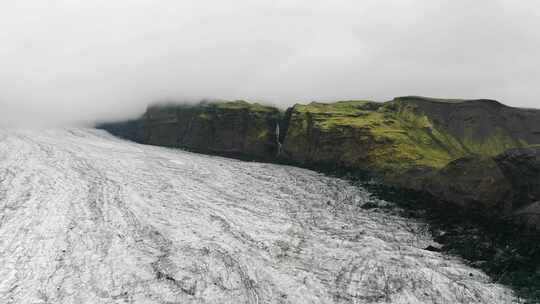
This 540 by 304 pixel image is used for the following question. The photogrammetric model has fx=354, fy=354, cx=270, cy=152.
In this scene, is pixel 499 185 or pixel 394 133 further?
pixel 394 133

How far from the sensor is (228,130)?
11081cm

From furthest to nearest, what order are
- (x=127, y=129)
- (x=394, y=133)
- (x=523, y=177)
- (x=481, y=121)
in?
(x=127, y=129) → (x=481, y=121) → (x=394, y=133) → (x=523, y=177)

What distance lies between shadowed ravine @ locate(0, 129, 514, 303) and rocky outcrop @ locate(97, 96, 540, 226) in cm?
937

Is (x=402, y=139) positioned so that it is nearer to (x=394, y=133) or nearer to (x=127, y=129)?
(x=394, y=133)

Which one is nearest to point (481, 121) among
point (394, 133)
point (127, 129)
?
point (394, 133)

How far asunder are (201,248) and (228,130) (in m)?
85.8

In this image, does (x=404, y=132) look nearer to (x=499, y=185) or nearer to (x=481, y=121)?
(x=481, y=121)

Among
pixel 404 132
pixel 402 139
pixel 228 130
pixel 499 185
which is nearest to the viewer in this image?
pixel 499 185

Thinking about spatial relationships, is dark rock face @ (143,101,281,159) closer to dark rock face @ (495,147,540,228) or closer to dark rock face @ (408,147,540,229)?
dark rock face @ (408,147,540,229)

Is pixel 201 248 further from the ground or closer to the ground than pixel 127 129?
further from the ground

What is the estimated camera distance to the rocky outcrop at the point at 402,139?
37156 millimetres

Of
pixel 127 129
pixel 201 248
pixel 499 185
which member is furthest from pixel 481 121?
pixel 127 129

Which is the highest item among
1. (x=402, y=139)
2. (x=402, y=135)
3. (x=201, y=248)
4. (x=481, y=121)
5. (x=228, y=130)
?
(x=481, y=121)

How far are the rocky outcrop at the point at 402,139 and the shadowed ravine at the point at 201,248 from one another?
9368mm
